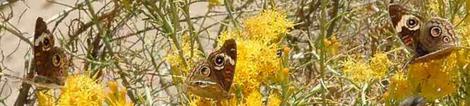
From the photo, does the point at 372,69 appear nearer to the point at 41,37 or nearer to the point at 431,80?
the point at 431,80

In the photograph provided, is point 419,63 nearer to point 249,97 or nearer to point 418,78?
point 418,78

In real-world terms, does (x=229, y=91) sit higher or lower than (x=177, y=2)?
lower

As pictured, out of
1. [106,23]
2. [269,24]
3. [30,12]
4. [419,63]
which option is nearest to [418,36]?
[419,63]

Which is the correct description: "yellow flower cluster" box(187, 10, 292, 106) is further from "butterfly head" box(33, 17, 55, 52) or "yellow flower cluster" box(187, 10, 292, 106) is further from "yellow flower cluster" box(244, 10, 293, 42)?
"butterfly head" box(33, 17, 55, 52)

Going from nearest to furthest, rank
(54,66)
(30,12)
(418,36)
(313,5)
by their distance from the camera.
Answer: (418,36)
(54,66)
(313,5)
(30,12)

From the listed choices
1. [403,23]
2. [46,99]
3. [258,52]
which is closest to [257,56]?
[258,52]

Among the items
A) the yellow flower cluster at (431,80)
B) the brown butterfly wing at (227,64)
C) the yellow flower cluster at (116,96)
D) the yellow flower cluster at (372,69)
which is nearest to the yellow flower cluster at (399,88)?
the yellow flower cluster at (431,80)

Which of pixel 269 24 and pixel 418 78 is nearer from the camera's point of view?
pixel 418 78

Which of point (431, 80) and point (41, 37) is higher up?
point (41, 37)
